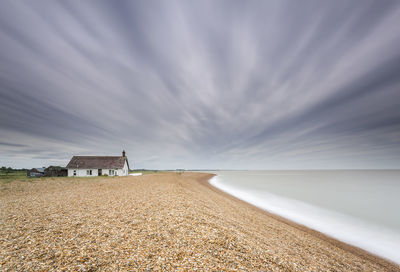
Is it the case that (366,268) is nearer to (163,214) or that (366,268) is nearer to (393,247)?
(393,247)

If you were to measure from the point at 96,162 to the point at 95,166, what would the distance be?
149cm

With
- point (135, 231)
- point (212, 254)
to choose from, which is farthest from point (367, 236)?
point (135, 231)

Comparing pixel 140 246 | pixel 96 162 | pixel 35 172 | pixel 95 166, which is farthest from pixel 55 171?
pixel 140 246

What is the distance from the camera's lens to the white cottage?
126ft

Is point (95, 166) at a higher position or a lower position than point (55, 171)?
higher

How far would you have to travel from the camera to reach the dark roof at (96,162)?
39.1m

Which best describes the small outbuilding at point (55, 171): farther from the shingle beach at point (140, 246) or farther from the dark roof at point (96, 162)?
the shingle beach at point (140, 246)

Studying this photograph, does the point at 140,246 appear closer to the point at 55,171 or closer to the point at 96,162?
the point at 96,162

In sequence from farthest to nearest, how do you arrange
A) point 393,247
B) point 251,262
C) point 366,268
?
point 393,247 → point 366,268 → point 251,262

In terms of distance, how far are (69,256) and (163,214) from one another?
391 cm

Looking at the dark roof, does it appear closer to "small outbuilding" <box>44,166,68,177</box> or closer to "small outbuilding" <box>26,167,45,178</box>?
"small outbuilding" <box>44,166,68,177</box>

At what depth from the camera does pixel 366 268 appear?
6734 mm

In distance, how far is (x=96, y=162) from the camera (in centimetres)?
4047

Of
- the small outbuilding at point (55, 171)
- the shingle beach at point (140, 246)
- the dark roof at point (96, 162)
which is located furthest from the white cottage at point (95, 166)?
the shingle beach at point (140, 246)
